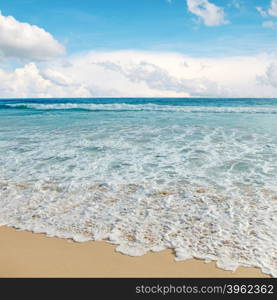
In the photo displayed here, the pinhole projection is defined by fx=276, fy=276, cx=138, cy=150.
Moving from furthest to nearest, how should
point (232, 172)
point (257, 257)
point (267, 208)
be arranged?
point (232, 172) → point (267, 208) → point (257, 257)

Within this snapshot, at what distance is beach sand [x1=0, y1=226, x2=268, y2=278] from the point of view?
10.8 feet

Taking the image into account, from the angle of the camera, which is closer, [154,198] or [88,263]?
[88,263]

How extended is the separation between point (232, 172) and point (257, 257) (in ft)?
12.4

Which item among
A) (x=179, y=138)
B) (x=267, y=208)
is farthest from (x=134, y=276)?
(x=179, y=138)

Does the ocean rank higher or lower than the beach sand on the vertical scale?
higher

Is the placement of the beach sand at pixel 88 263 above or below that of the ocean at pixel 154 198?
below

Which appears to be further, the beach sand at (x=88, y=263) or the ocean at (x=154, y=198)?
the ocean at (x=154, y=198)

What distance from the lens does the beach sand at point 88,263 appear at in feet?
10.8

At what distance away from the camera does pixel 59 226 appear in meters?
4.46

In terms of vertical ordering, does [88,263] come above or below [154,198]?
below

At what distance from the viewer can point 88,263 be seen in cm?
349

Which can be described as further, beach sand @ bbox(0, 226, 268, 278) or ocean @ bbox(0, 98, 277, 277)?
ocean @ bbox(0, 98, 277, 277)

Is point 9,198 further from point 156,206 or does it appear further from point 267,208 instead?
point 267,208

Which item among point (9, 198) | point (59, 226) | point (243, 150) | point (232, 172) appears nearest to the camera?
point (59, 226)
